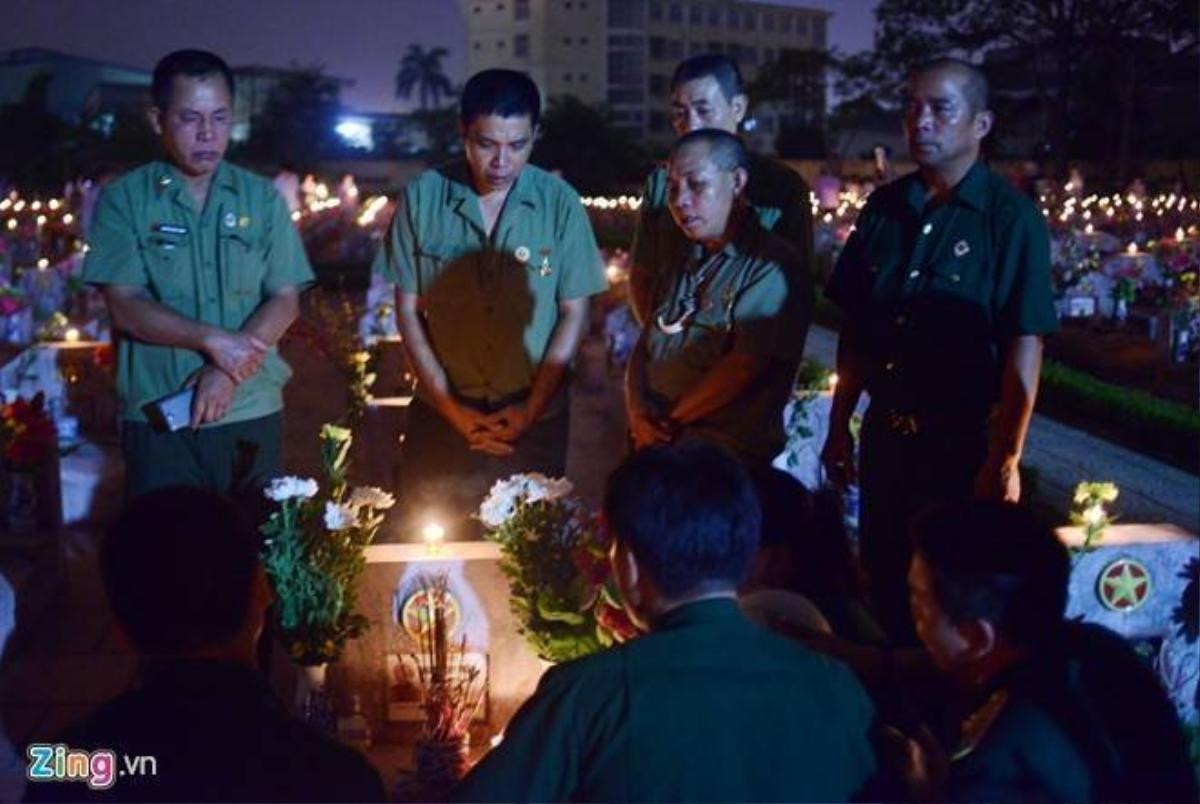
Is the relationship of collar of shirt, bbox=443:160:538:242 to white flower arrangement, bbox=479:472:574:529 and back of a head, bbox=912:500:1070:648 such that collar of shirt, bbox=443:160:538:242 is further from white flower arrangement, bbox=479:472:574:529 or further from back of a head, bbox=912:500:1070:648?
back of a head, bbox=912:500:1070:648

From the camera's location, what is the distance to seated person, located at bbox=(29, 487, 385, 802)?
189 centimetres

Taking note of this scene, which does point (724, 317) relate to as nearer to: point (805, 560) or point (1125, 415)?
point (805, 560)

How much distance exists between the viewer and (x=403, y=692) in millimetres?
3771

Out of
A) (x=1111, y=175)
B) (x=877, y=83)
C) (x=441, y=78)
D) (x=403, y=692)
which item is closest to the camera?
(x=403, y=692)

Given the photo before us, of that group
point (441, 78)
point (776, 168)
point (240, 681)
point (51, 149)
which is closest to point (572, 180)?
point (51, 149)

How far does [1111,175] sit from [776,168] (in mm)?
31420

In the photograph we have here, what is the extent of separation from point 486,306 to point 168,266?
93cm

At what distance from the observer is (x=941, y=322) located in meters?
3.55

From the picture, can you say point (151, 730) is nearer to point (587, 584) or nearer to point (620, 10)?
point (587, 584)

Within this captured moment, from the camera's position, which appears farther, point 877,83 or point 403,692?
point 877,83

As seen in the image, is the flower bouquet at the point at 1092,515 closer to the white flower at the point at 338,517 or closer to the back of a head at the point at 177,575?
the white flower at the point at 338,517

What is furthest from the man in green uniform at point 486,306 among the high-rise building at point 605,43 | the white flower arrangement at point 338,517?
the high-rise building at point 605,43

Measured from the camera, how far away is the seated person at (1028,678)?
2.08 meters

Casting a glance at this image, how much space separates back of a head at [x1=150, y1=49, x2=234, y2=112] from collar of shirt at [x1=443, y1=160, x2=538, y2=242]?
2.50 feet
